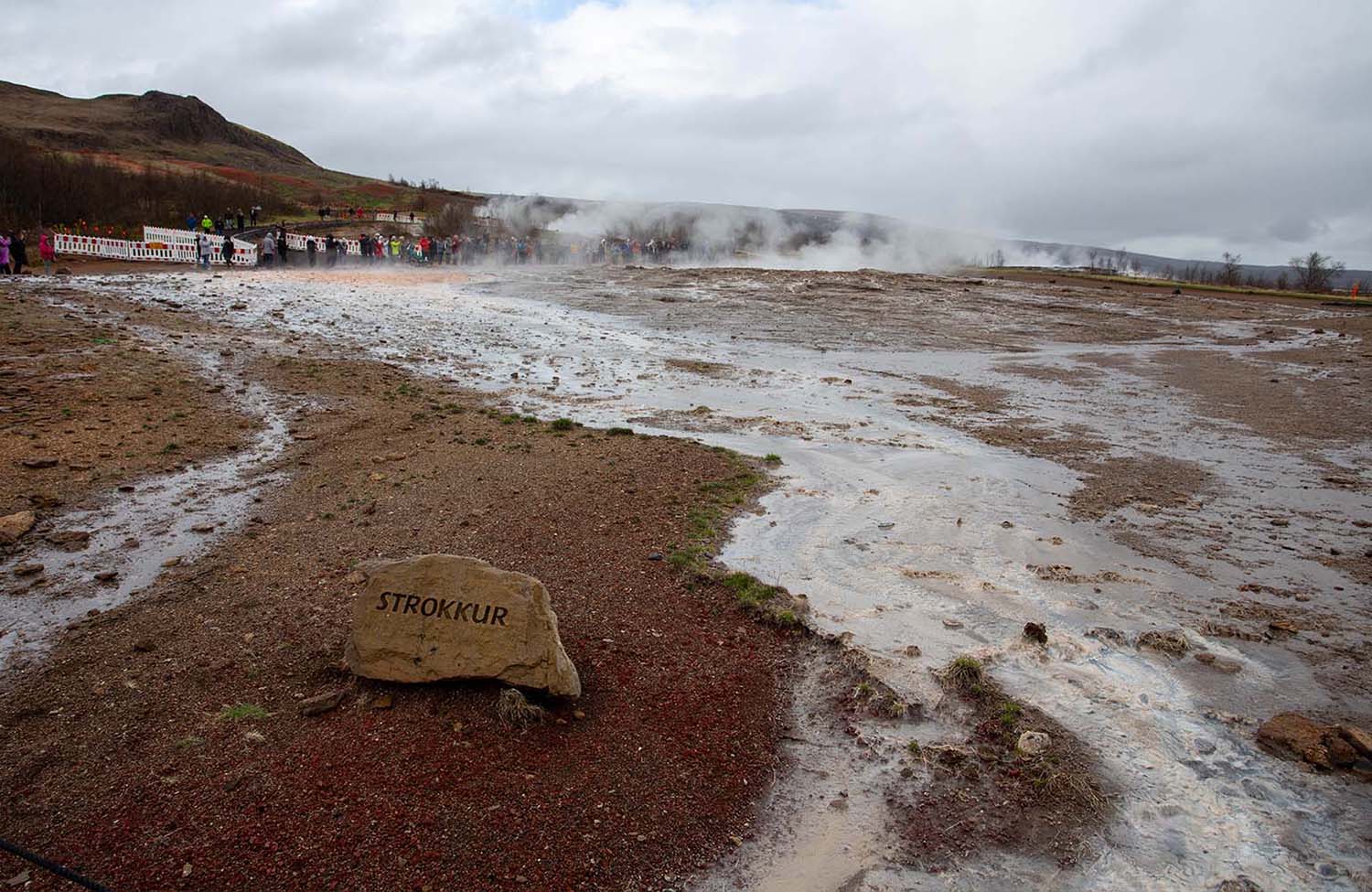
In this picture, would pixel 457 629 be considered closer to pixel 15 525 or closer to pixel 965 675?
pixel 965 675

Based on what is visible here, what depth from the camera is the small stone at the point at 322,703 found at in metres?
4.36

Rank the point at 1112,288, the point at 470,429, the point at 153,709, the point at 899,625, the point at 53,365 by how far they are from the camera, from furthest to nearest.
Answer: the point at 1112,288 → the point at 53,365 → the point at 470,429 → the point at 899,625 → the point at 153,709

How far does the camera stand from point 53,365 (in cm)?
1154

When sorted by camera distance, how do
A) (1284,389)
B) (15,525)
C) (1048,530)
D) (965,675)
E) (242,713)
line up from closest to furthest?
(242,713) → (965,675) → (15,525) → (1048,530) → (1284,389)

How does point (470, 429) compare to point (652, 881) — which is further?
point (470, 429)

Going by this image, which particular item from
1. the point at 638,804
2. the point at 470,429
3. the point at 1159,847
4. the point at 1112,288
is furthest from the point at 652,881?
the point at 1112,288

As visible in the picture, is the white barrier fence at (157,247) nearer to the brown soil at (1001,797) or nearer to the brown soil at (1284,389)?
the brown soil at (1284,389)

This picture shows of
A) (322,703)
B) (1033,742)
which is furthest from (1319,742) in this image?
(322,703)

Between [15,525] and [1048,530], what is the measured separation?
8903 mm

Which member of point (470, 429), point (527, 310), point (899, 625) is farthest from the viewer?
point (527, 310)

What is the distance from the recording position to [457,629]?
4.56 metres

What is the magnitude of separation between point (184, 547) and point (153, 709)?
2551mm

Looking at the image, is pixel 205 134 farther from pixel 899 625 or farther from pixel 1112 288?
pixel 899 625

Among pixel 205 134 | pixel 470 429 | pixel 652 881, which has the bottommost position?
pixel 652 881
